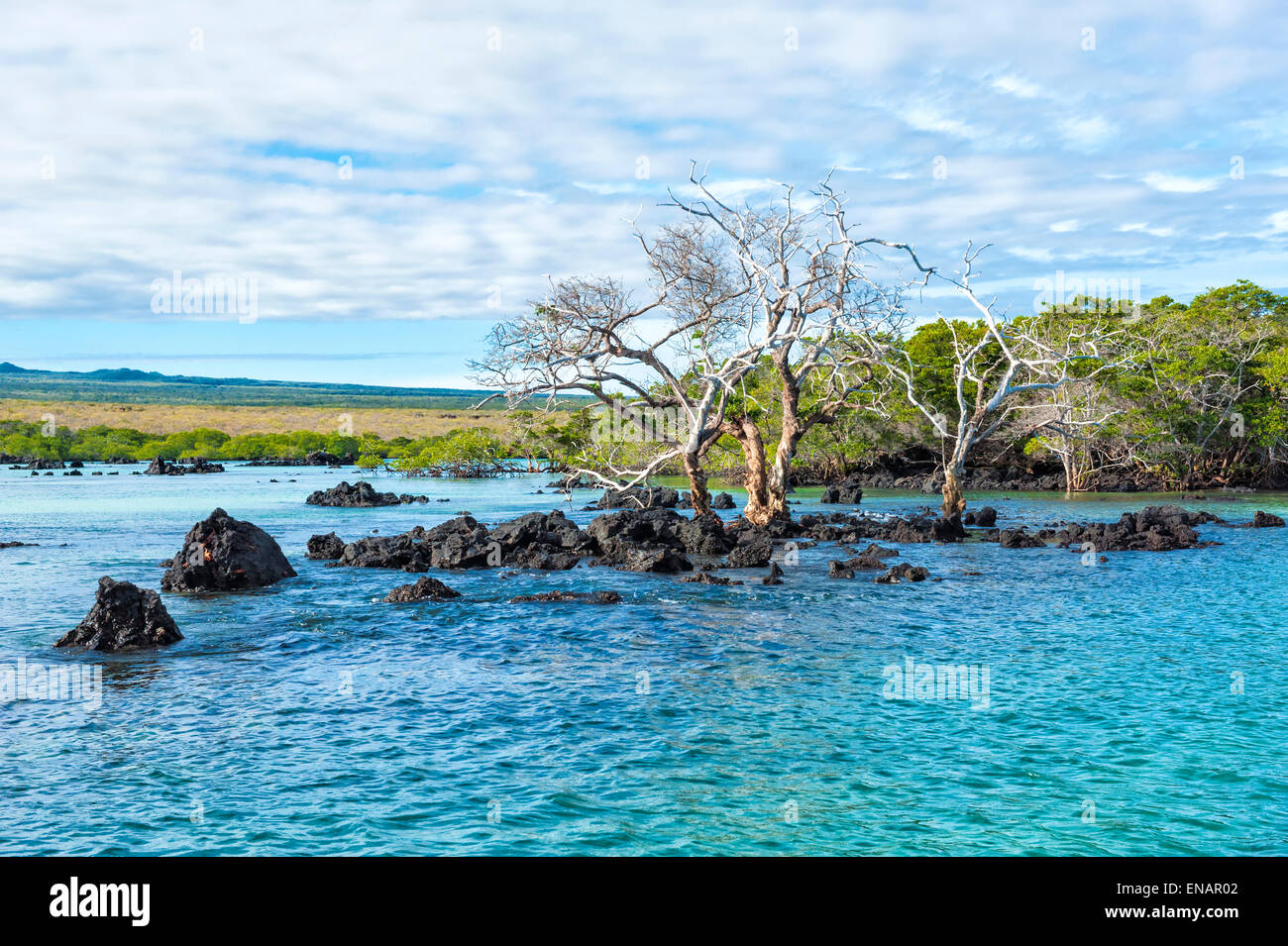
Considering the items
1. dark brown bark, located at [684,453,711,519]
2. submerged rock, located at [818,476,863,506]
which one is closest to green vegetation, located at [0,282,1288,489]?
dark brown bark, located at [684,453,711,519]

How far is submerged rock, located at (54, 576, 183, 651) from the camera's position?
51.6ft

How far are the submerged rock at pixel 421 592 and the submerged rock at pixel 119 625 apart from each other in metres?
5.46

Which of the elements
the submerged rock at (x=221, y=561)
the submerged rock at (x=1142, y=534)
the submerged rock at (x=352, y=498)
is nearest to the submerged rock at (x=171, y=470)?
the submerged rock at (x=352, y=498)

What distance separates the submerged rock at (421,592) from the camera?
21156 mm

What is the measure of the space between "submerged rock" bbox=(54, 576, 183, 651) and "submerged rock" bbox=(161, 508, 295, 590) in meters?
6.48

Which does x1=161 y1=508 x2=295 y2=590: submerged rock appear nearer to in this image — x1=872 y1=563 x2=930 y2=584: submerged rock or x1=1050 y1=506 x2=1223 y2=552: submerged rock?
x1=872 y1=563 x2=930 y2=584: submerged rock

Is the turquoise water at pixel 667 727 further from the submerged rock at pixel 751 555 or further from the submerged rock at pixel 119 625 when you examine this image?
the submerged rock at pixel 751 555

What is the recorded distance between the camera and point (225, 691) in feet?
42.8

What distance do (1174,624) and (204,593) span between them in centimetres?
2063

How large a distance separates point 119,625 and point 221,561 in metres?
7.25

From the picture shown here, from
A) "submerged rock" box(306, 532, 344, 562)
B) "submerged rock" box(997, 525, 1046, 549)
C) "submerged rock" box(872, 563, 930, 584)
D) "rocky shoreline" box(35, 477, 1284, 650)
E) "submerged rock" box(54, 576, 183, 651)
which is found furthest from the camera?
"submerged rock" box(997, 525, 1046, 549)

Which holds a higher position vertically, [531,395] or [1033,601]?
[531,395]
